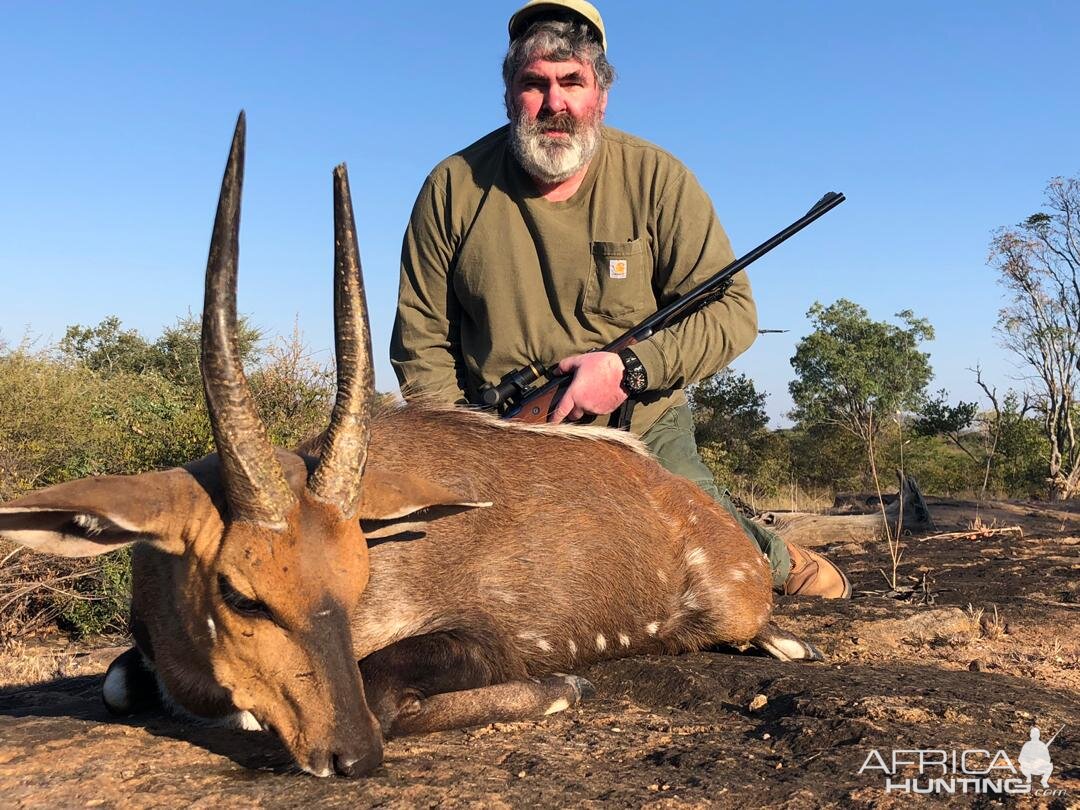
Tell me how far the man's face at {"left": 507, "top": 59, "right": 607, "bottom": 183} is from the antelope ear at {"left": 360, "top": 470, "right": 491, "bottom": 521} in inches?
125

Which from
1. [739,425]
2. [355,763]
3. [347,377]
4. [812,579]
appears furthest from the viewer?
[739,425]

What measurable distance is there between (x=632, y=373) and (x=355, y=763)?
345 cm

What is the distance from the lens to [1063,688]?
16.0 feet

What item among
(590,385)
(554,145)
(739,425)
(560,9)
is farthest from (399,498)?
(739,425)

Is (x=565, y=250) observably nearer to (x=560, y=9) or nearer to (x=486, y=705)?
(x=560, y=9)

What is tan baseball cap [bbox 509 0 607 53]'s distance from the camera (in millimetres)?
6777

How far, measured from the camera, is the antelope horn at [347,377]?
356 centimetres

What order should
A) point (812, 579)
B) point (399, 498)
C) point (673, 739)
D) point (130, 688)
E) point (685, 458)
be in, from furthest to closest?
point (812, 579), point (685, 458), point (130, 688), point (399, 498), point (673, 739)

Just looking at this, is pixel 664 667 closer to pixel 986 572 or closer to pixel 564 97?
pixel 564 97

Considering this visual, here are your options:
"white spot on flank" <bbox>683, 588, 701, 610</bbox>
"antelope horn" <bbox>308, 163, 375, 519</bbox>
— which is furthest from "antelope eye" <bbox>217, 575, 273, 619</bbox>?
"white spot on flank" <bbox>683, 588, 701, 610</bbox>

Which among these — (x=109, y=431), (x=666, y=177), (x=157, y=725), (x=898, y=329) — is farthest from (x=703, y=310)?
(x=898, y=329)

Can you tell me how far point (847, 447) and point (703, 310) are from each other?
62.3ft

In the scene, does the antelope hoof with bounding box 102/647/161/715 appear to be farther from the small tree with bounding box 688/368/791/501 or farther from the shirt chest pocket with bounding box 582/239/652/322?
the small tree with bounding box 688/368/791/501

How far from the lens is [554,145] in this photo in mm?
6570
